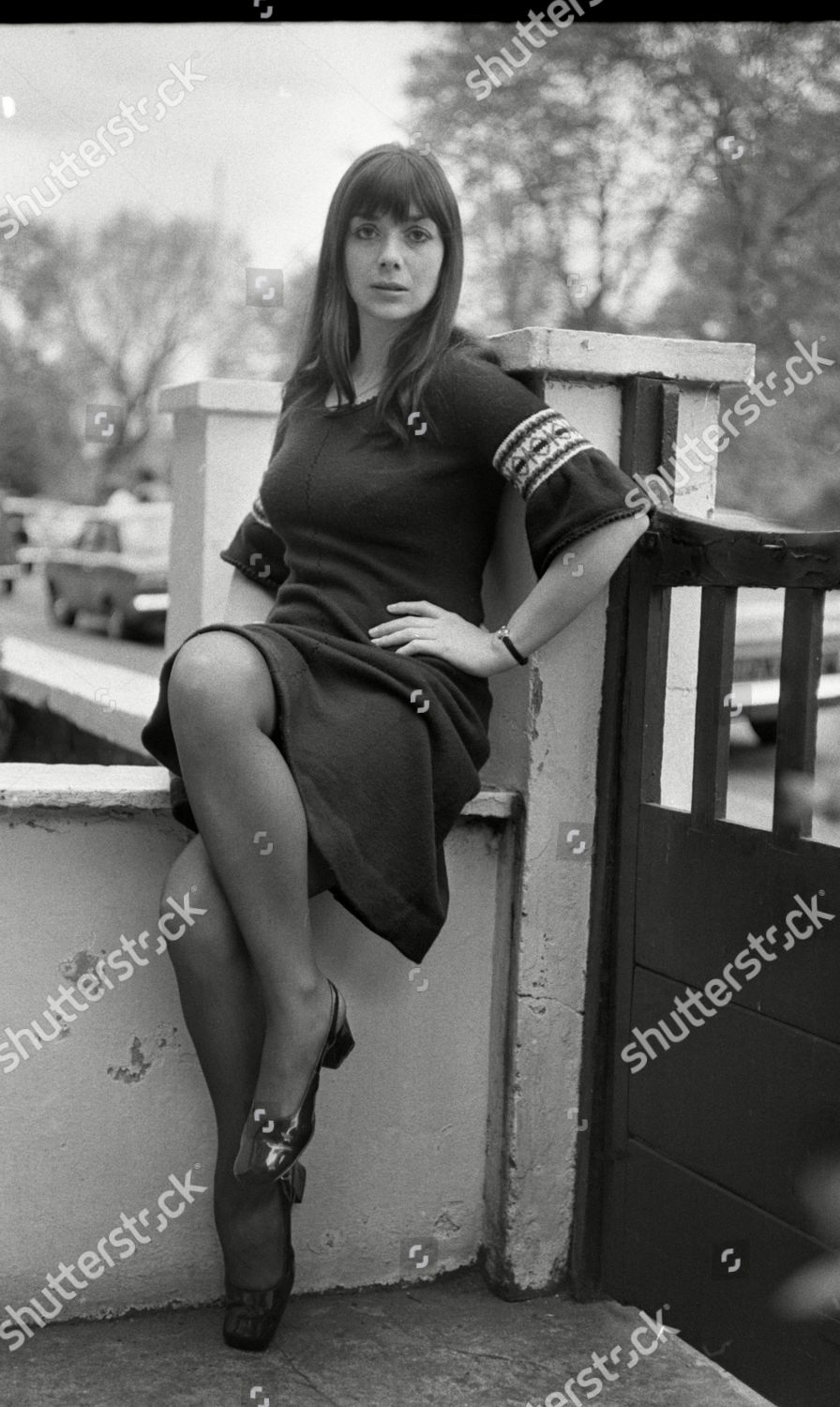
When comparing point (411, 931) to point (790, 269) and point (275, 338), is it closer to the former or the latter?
point (790, 269)

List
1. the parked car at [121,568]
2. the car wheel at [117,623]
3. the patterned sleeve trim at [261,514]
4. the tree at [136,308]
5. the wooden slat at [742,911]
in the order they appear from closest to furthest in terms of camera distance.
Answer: the wooden slat at [742,911] < the patterned sleeve trim at [261,514] < the parked car at [121,568] < the car wheel at [117,623] < the tree at [136,308]

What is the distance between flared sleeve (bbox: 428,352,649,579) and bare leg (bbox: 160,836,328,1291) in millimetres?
652

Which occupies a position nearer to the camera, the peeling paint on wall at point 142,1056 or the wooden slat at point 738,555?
the wooden slat at point 738,555

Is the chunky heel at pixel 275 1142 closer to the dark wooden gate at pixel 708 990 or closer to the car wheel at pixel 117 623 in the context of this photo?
the dark wooden gate at pixel 708 990

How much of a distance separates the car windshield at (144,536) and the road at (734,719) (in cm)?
107

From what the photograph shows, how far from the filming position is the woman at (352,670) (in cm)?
231

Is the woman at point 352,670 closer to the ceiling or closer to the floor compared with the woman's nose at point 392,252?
closer to the floor

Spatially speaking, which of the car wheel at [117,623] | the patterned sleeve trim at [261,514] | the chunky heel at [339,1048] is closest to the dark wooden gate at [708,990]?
the chunky heel at [339,1048]

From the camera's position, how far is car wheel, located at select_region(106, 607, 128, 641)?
17.5 m

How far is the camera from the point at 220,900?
2.38 metres

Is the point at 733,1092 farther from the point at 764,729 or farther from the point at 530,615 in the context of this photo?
the point at 764,729

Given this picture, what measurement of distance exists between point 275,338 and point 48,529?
9723mm

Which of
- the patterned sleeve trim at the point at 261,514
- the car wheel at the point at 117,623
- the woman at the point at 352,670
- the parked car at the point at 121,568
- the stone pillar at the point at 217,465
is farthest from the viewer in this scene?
the car wheel at the point at 117,623

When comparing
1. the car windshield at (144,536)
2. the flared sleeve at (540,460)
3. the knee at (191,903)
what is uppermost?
the flared sleeve at (540,460)
